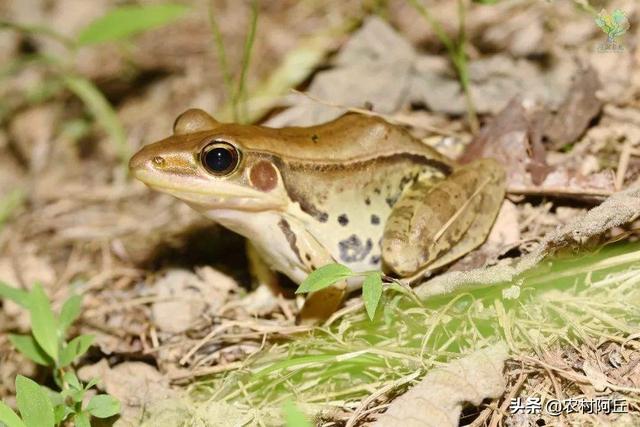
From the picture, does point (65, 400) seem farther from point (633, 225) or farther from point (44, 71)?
point (44, 71)

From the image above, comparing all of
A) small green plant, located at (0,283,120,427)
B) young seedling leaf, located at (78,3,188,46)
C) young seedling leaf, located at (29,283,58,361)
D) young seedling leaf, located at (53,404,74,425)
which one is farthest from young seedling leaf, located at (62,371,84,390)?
young seedling leaf, located at (78,3,188,46)

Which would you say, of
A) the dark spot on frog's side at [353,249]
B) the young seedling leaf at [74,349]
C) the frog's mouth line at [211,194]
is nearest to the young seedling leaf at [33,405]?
the young seedling leaf at [74,349]

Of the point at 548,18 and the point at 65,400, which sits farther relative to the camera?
the point at 548,18

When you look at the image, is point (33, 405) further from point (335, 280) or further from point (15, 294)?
point (335, 280)

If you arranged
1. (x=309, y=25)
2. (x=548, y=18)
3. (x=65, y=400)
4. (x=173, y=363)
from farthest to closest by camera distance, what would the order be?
1. (x=309, y=25)
2. (x=548, y=18)
3. (x=173, y=363)
4. (x=65, y=400)

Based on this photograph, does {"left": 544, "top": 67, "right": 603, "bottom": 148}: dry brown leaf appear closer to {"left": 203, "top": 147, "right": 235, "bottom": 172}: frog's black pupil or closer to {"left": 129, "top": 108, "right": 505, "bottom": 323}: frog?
{"left": 129, "top": 108, "right": 505, "bottom": 323}: frog

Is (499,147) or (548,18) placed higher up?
(548,18)

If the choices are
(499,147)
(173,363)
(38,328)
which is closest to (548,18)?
(499,147)

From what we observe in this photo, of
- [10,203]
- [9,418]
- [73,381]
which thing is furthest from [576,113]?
[10,203]
